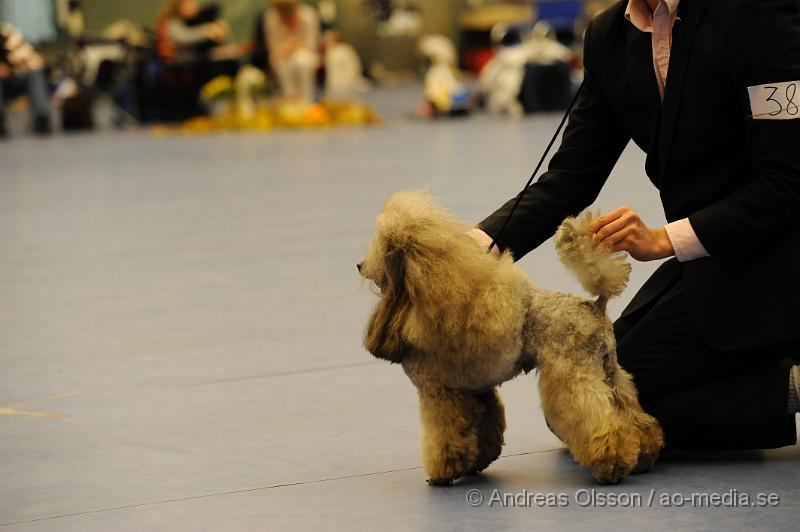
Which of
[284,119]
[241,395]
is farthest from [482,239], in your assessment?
[284,119]

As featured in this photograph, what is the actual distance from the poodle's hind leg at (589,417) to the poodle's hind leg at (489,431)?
4.4 inches

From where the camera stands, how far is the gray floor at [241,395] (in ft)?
6.27

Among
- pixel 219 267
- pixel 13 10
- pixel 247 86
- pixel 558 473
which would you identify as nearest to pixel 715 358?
pixel 558 473

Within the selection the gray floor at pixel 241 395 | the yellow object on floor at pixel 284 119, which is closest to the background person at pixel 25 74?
the yellow object on floor at pixel 284 119

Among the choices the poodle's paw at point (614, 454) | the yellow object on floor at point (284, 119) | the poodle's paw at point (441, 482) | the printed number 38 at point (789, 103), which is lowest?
the yellow object on floor at point (284, 119)

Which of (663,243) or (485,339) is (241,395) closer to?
(485,339)

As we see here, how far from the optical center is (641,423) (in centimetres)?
201

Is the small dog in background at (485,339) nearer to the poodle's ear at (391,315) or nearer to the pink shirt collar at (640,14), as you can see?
the poodle's ear at (391,315)

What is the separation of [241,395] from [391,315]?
2.91ft

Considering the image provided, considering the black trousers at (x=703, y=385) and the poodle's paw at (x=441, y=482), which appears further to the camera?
the black trousers at (x=703, y=385)

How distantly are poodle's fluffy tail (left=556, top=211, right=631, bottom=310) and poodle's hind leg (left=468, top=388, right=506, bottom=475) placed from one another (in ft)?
0.88

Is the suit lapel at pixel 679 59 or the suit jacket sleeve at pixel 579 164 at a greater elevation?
the suit lapel at pixel 679 59

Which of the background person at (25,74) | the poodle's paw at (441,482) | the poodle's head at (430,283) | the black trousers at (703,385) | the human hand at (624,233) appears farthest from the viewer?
the background person at (25,74)

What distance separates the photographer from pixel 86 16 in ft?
55.0
